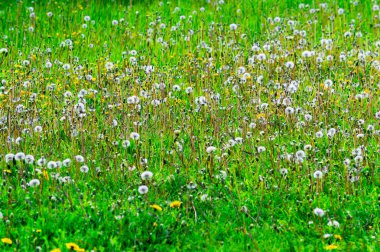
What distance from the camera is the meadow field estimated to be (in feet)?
14.4

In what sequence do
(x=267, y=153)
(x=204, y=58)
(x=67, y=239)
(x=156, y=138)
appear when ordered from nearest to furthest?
1. (x=67, y=239)
2. (x=267, y=153)
3. (x=156, y=138)
4. (x=204, y=58)

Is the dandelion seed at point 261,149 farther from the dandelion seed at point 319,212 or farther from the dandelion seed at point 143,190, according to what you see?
the dandelion seed at point 143,190

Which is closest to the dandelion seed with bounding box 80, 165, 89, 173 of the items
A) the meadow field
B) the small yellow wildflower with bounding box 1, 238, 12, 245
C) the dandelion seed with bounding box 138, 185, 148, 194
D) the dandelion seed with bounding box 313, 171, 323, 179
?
the meadow field

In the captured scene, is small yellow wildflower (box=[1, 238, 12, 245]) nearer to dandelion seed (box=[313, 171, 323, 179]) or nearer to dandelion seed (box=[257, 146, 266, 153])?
dandelion seed (box=[257, 146, 266, 153])

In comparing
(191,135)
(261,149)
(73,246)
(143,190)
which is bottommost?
(73,246)

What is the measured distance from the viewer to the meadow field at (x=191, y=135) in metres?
4.38

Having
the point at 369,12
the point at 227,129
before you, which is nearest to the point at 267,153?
the point at 227,129

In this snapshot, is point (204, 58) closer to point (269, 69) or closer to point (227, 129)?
point (269, 69)

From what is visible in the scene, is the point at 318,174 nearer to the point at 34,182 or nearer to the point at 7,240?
the point at 34,182

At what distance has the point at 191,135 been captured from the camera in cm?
556

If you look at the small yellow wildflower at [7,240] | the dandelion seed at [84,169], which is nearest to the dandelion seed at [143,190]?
the dandelion seed at [84,169]

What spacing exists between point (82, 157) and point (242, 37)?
4.24m

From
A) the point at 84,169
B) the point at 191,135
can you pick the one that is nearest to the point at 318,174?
the point at 191,135

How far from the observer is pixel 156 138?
233 inches
